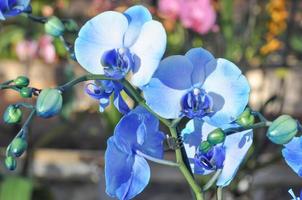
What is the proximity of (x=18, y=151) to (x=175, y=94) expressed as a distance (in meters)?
0.12

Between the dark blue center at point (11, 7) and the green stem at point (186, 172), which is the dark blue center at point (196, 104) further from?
the dark blue center at point (11, 7)

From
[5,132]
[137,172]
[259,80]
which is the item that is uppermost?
[137,172]

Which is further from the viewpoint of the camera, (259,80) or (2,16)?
(259,80)

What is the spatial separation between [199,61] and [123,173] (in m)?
0.09

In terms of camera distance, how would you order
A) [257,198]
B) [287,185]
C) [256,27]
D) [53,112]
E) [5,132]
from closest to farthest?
[53,112] → [257,198] → [287,185] → [256,27] → [5,132]

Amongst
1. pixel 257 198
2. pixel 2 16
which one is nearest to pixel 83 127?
pixel 257 198

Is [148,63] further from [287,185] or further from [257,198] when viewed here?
[287,185]

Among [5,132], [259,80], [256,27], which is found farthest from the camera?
[259,80]

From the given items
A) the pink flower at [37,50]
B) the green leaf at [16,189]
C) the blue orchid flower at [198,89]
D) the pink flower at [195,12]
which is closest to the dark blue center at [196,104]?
the blue orchid flower at [198,89]

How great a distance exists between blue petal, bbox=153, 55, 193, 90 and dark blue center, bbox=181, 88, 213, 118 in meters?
0.01

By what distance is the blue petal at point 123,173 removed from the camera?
20.9 inches

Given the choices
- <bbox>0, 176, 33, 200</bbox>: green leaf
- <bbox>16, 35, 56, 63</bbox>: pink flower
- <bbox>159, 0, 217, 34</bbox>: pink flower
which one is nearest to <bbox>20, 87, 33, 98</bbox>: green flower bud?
<bbox>0, 176, 33, 200</bbox>: green leaf

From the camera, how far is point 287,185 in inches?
83.0

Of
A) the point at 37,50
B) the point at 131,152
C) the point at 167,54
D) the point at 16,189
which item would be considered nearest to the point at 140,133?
the point at 131,152
